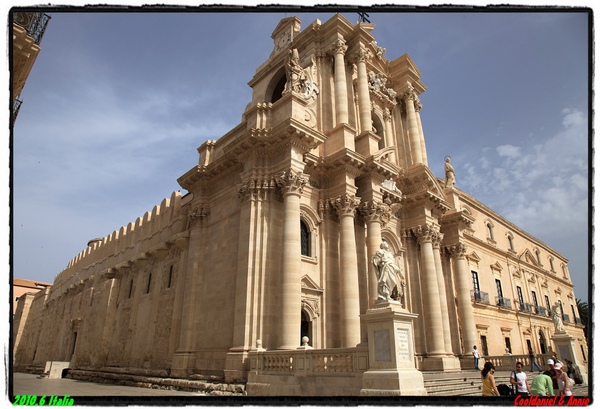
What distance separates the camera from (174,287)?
69.4 feet

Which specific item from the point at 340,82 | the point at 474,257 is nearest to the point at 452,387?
the point at 340,82

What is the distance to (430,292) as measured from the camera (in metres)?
20.5

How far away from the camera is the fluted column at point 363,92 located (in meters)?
20.7

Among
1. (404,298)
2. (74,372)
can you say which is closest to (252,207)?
(404,298)

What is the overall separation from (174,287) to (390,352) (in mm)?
14175

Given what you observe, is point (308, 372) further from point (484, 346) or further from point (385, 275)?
point (484, 346)

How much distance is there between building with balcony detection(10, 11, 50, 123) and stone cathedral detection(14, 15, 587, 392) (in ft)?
28.9

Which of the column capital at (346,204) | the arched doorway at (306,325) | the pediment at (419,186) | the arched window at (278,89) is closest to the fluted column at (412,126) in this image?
the pediment at (419,186)

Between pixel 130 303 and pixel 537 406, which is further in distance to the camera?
pixel 130 303

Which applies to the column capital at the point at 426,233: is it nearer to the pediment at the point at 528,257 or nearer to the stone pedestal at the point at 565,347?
the stone pedestal at the point at 565,347

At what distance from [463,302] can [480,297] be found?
4.92 meters

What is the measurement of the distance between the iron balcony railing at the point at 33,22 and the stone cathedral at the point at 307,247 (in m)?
8.91

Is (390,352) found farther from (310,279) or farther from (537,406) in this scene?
(310,279)

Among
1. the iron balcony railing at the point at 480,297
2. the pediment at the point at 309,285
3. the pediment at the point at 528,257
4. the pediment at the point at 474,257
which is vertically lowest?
the pediment at the point at 309,285
